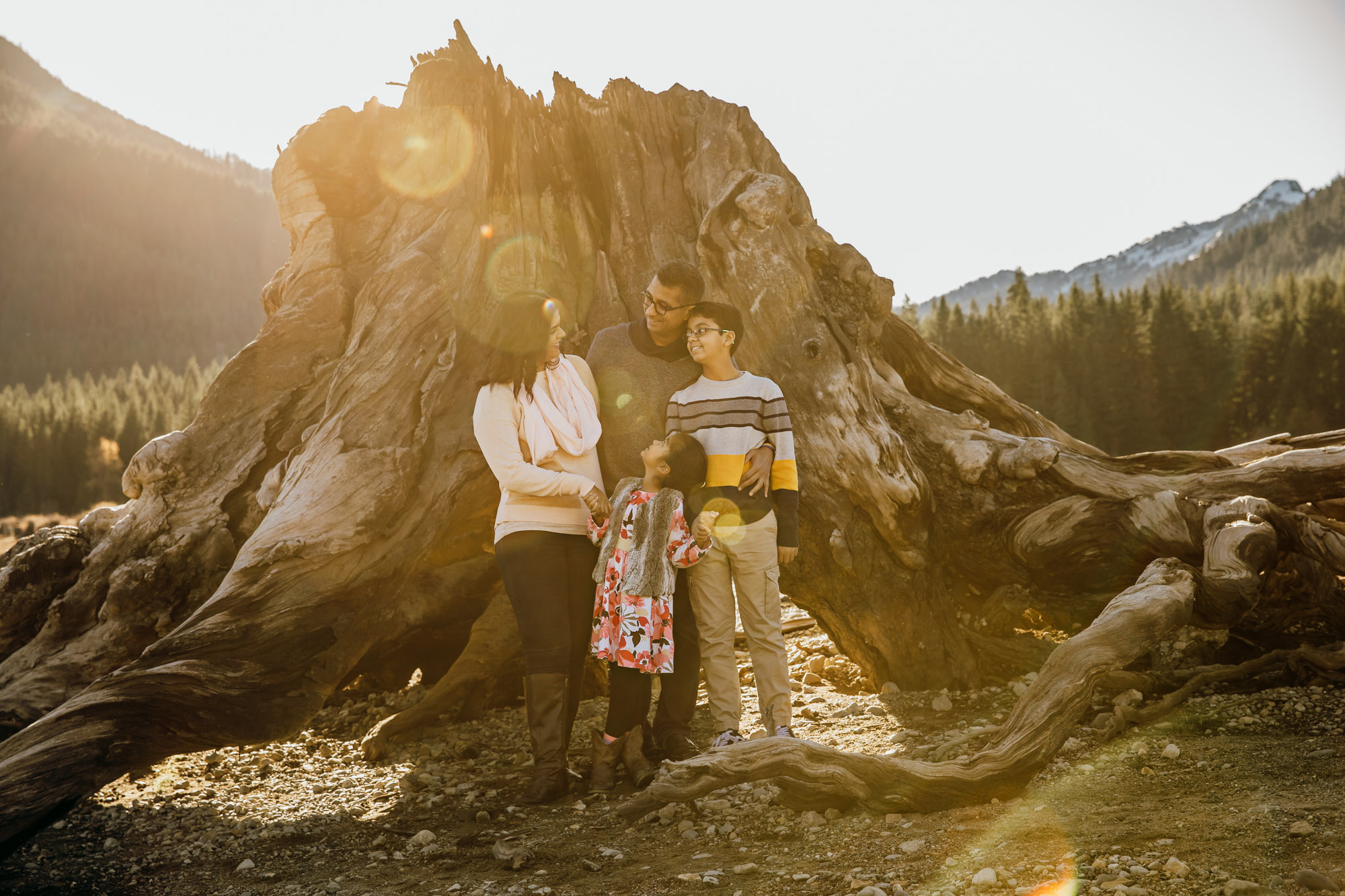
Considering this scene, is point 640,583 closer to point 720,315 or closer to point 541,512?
point 541,512

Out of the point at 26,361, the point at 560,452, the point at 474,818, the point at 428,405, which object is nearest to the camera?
the point at 474,818

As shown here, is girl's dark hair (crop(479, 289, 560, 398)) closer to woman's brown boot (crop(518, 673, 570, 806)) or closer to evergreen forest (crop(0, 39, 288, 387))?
woman's brown boot (crop(518, 673, 570, 806))

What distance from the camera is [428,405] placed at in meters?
5.83

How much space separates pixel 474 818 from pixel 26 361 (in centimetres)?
15374

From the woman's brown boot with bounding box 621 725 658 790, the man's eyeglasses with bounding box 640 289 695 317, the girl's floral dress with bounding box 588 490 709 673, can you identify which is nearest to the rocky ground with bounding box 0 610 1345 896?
the woman's brown boot with bounding box 621 725 658 790

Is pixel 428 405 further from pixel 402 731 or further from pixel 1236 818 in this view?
pixel 1236 818

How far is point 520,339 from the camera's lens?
4492mm

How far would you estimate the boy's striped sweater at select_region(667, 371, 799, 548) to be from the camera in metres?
4.57

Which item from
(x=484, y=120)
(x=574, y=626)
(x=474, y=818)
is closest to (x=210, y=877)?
(x=474, y=818)

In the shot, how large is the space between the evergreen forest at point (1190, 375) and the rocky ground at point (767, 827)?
4853 cm

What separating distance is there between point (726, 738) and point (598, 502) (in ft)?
4.34

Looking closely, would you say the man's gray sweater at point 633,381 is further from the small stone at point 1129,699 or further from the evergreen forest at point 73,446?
the evergreen forest at point 73,446

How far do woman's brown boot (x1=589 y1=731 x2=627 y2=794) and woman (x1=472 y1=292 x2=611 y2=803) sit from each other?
0.15 metres

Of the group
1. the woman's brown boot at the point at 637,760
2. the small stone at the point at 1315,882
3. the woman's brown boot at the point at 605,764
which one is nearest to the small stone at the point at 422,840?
the woman's brown boot at the point at 605,764
